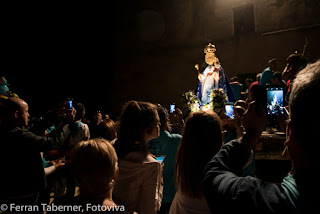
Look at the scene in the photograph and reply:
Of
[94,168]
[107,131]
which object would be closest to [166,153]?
[94,168]

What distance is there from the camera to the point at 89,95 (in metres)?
11.9

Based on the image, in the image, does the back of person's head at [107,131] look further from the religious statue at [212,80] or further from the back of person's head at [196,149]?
the religious statue at [212,80]

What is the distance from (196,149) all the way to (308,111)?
35.7 inches

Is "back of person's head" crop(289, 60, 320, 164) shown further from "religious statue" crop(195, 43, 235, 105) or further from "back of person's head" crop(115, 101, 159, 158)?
"religious statue" crop(195, 43, 235, 105)

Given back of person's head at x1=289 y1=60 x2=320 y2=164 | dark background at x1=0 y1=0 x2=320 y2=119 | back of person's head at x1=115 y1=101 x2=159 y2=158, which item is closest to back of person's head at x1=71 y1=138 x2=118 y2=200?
back of person's head at x1=115 y1=101 x2=159 y2=158

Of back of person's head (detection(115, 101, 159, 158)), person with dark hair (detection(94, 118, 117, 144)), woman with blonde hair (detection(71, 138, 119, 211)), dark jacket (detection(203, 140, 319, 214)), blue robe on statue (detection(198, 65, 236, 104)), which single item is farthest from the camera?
blue robe on statue (detection(198, 65, 236, 104))

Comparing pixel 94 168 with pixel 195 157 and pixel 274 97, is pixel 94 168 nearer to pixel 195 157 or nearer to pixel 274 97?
pixel 195 157

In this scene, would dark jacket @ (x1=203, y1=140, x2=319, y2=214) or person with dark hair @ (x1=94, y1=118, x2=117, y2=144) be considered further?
person with dark hair @ (x1=94, y1=118, x2=117, y2=144)

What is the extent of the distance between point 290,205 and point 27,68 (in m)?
11.0

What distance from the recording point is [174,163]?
1750 mm

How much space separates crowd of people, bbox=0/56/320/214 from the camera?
0.64 metres

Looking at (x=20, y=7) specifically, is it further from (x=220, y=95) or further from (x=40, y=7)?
(x=220, y=95)

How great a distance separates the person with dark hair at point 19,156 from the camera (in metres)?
1.98

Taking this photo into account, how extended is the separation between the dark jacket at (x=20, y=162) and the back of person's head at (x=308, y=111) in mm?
2073
